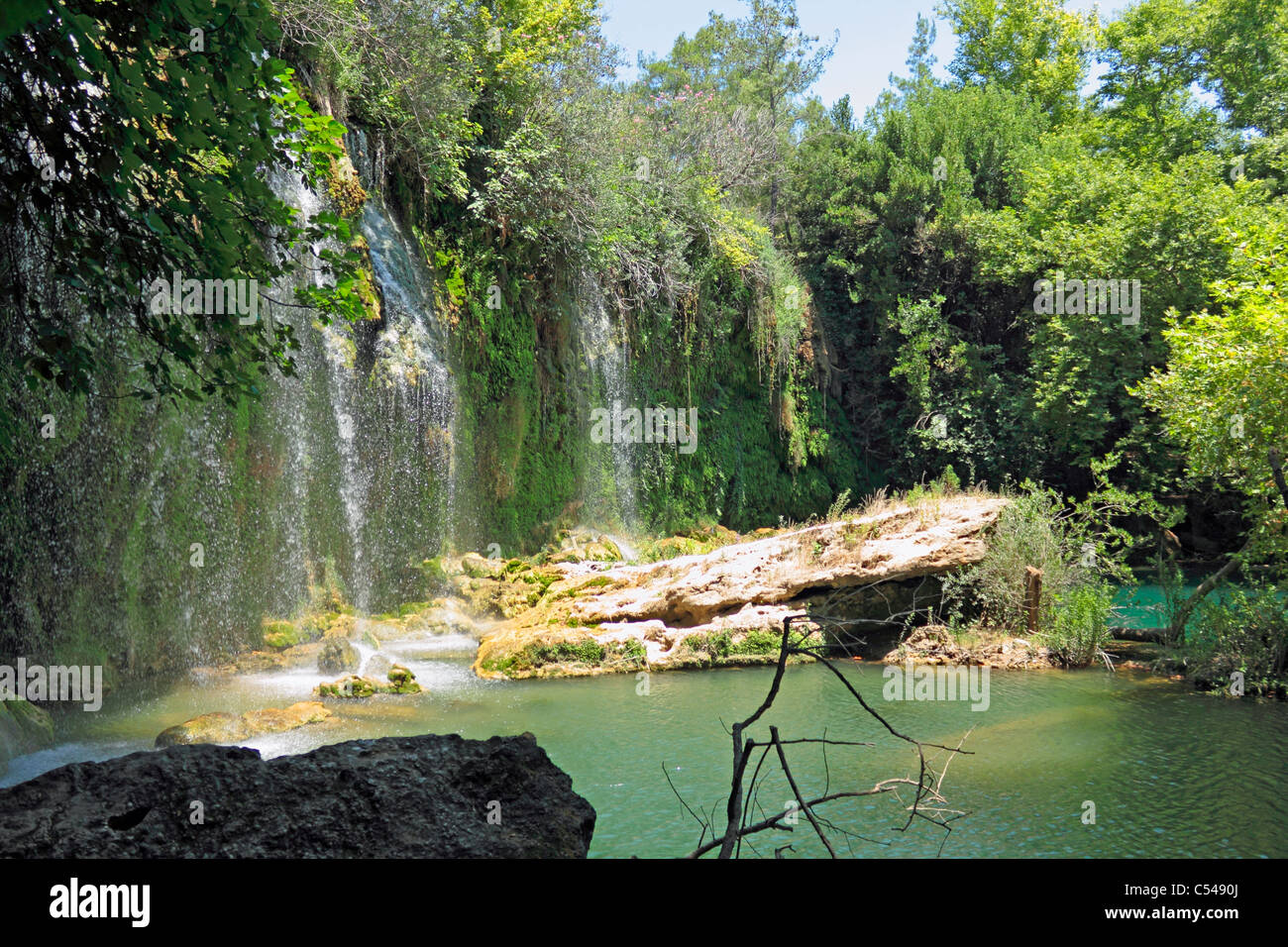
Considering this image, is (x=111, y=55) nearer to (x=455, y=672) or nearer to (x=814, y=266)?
(x=455, y=672)

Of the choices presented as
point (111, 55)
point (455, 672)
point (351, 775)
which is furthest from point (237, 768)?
point (455, 672)

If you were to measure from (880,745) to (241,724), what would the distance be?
230 inches

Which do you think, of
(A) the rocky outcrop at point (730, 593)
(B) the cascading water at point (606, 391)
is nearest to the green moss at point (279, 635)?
(A) the rocky outcrop at point (730, 593)

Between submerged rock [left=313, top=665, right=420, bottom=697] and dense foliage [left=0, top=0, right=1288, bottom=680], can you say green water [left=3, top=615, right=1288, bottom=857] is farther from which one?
dense foliage [left=0, top=0, right=1288, bottom=680]

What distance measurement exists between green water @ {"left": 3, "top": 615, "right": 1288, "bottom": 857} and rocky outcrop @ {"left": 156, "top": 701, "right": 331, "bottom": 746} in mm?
215

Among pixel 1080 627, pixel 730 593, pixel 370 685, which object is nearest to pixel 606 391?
pixel 730 593

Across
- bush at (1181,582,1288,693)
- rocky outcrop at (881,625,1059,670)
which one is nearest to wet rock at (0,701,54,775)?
rocky outcrop at (881,625,1059,670)

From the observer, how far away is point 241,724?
8.09 m

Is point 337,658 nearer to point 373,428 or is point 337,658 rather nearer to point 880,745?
point 373,428

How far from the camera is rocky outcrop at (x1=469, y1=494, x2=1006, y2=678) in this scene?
38.3 ft

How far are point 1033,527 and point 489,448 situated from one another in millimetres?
9412

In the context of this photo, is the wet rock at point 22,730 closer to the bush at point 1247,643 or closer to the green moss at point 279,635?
the green moss at point 279,635

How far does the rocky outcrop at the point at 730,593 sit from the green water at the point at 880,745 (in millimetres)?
486
